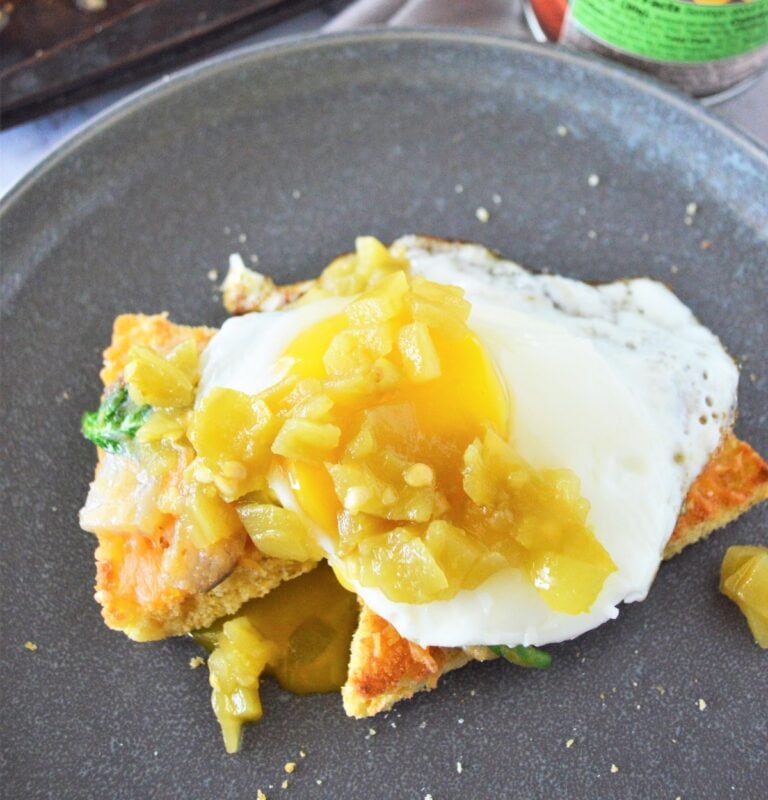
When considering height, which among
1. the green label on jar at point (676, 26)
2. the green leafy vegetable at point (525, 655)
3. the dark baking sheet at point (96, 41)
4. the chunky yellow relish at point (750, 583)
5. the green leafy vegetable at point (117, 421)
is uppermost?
the dark baking sheet at point (96, 41)

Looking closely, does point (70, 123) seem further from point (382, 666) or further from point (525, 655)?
point (525, 655)

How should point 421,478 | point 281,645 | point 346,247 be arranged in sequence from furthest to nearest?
point 346,247 → point 281,645 → point 421,478

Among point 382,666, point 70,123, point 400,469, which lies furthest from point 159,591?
point 70,123

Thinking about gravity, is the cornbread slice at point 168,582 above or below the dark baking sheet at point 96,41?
below

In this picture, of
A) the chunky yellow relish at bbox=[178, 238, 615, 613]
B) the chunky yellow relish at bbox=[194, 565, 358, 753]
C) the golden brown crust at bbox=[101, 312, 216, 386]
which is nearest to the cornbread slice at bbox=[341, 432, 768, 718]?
the chunky yellow relish at bbox=[194, 565, 358, 753]

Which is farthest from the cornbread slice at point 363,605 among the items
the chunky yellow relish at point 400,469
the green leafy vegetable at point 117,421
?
the green leafy vegetable at point 117,421

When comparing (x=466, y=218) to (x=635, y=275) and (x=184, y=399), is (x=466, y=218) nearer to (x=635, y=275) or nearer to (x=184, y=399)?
(x=635, y=275)

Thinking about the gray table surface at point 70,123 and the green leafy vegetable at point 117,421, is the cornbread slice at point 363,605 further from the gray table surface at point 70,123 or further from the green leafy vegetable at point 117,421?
the gray table surface at point 70,123
